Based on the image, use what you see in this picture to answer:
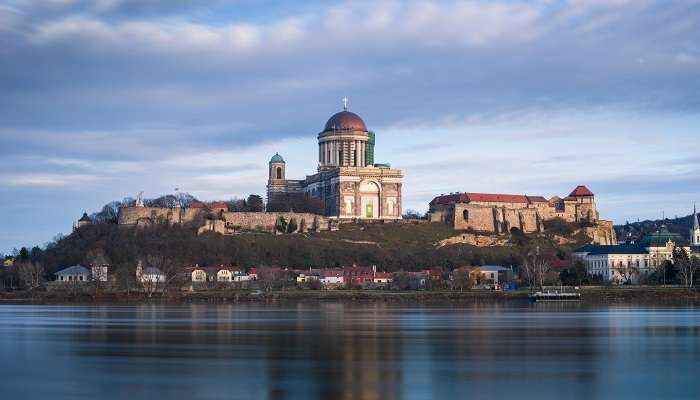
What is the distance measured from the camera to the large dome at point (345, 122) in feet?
359

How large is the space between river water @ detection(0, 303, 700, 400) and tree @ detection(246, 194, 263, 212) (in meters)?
63.7

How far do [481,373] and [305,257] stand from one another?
67009 mm

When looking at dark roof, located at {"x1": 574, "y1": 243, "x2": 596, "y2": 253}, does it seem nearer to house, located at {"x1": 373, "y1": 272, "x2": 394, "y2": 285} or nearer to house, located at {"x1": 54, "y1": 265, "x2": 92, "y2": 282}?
house, located at {"x1": 373, "y1": 272, "x2": 394, "y2": 285}

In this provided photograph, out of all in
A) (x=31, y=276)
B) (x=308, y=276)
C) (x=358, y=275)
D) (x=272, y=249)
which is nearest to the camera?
(x=31, y=276)

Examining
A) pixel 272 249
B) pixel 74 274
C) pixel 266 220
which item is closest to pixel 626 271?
pixel 272 249

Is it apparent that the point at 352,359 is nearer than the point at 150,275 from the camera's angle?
Yes

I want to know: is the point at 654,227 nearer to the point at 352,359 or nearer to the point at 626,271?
the point at 626,271

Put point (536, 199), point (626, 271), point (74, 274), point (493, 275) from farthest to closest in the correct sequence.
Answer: point (536, 199) → point (626, 271) → point (493, 275) → point (74, 274)

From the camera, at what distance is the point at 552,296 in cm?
7300

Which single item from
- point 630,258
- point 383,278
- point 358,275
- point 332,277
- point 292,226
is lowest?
point 383,278

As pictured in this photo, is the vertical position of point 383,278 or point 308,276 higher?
point 308,276

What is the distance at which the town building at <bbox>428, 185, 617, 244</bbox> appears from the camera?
352ft

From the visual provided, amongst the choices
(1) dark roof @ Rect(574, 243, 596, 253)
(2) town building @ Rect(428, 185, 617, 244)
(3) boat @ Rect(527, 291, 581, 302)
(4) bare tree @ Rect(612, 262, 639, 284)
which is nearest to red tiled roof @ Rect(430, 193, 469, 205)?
(2) town building @ Rect(428, 185, 617, 244)

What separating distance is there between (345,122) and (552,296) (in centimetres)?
4176
